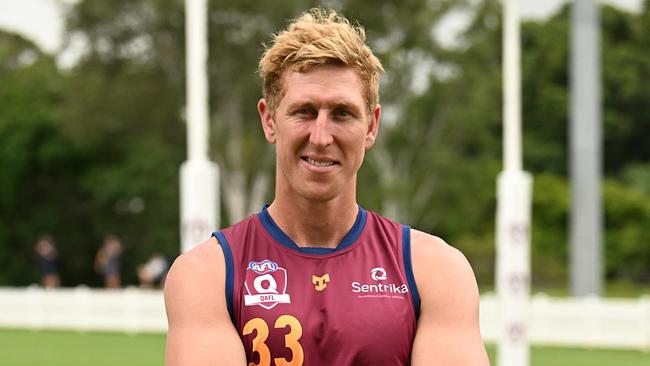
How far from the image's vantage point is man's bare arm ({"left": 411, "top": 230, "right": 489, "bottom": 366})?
10.8 feet

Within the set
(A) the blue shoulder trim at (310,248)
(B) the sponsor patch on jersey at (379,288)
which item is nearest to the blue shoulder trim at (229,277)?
(A) the blue shoulder trim at (310,248)

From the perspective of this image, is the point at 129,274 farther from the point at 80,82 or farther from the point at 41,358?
the point at 41,358

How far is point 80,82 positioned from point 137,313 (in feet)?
53.9

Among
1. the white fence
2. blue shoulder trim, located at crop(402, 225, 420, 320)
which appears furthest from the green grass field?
blue shoulder trim, located at crop(402, 225, 420, 320)

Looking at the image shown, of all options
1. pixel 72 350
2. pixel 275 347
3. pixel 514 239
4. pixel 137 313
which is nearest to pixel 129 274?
pixel 137 313

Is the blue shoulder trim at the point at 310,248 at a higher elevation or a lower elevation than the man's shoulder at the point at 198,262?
higher

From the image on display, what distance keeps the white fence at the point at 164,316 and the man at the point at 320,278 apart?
18.8 meters

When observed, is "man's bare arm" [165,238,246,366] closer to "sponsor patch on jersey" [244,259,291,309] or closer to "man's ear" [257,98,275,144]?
"sponsor patch on jersey" [244,259,291,309]

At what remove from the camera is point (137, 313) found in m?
26.2

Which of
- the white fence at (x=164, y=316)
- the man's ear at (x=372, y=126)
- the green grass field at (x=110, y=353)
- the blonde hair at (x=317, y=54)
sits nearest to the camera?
the blonde hair at (x=317, y=54)

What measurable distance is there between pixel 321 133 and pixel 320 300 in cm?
39

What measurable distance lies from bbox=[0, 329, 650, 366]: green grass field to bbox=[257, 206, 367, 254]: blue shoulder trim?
603 inches

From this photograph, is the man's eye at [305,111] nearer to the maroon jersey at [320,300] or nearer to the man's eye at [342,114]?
the man's eye at [342,114]

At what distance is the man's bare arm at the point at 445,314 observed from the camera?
329cm
